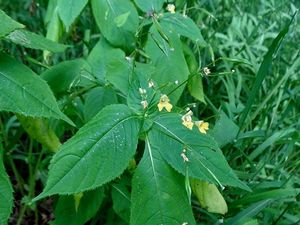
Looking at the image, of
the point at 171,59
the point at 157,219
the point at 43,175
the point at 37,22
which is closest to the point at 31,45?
the point at 171,59

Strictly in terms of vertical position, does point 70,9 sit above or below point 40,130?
above

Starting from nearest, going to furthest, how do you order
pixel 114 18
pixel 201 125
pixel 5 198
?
pixel 5 198
pixel 201 125
pixel 114 18

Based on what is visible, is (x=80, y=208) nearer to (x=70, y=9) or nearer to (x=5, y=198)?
(x=5, y=198)

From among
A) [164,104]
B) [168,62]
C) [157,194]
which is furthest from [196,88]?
[157,194]

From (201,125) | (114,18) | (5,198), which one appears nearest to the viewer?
(5,198)

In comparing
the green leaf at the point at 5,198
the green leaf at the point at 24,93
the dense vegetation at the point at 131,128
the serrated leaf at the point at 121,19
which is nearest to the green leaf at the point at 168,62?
the dense vegetation at the point at 131,128

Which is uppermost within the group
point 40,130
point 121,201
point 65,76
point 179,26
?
point 179,26

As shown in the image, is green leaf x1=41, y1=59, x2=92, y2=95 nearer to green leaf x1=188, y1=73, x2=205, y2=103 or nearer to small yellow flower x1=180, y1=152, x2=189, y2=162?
green leaf x1=188, y1=73, x2=205, y2=103

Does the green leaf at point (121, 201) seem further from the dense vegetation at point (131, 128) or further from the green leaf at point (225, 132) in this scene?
the green leaf at point (225, 132)

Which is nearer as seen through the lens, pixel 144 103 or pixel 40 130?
pixel 144 103
